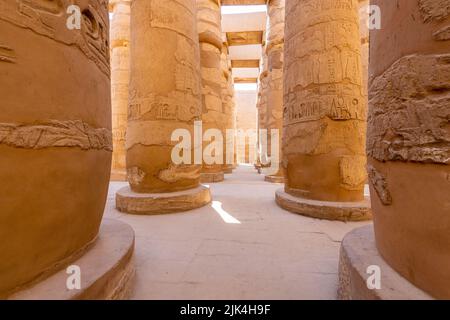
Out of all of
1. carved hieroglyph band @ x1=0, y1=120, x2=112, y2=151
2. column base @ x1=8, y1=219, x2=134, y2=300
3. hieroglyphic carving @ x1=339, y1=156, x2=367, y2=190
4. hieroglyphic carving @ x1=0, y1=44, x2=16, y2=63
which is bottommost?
column base @ x1=8, y1=219, x2=134, y2=300

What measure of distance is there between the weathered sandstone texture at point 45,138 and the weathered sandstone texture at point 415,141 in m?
1.84

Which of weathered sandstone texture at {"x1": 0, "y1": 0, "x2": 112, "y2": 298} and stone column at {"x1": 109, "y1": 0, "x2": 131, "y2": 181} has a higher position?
stone column at {"x1": 109, "y1": 0, "x2": 131, "y2": 181}

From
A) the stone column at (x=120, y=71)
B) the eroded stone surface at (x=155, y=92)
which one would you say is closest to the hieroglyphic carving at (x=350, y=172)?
the eroded stone surface at (x=155, y=92)

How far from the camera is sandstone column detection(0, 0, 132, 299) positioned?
1060mm

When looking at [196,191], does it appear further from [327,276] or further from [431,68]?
[431,68]

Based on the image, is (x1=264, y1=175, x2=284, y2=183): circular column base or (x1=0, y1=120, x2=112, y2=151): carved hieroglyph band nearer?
(x1=0, y1=120, x2=112, y2=151): carved hieroglyph band

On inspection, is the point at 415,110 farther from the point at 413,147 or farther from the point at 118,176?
the point at 118,176

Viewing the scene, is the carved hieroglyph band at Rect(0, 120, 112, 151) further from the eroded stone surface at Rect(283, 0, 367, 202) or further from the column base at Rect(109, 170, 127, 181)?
the column base at Rect(109, 170, 127, 181)

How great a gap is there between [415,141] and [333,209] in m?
2.41

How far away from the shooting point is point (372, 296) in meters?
1.10

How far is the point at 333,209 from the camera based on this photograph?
10.8 feet

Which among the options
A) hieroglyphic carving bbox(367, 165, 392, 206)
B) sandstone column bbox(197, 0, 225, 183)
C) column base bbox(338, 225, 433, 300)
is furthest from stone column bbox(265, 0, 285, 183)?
hieroglyphic carving bbox(367, 165, 392, 206)

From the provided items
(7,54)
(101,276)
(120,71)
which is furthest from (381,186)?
(120,71)
